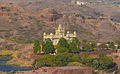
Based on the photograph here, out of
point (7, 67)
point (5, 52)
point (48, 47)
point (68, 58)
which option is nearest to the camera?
point (68, 58)

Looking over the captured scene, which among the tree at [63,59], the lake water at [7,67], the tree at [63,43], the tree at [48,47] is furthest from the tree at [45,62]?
the tree at [63,43]

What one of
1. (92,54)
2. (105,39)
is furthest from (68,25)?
(92,54)

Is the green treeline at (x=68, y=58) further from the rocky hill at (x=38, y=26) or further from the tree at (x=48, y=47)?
the rocky hill at (x=38, y=26)

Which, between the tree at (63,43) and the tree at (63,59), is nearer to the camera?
the tree at (63,59)

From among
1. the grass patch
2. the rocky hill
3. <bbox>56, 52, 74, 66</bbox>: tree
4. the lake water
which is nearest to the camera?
<bbox>56, 52, 74, 66</bbox>: tree

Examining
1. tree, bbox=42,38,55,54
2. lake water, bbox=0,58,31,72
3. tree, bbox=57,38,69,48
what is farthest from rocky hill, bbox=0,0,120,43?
tree, bbox=42,38,55,54

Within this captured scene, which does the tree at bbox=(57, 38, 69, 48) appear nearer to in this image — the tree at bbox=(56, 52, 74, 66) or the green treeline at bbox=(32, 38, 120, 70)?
the green treeline at bbox=(32, 38, 120, 70)

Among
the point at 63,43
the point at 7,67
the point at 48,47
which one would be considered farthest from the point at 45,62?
the point at 63,43

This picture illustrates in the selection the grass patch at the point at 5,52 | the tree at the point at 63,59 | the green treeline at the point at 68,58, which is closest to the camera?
the tree at the point at 63,59

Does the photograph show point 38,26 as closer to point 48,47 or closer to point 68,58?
point 48,47

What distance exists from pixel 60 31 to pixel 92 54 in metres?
17.6

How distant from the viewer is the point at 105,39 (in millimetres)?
177875

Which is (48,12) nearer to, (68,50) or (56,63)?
(68,50)

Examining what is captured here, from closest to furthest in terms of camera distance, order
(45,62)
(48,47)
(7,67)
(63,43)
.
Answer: (45,62), (7,67), (48,47), (63,43)
